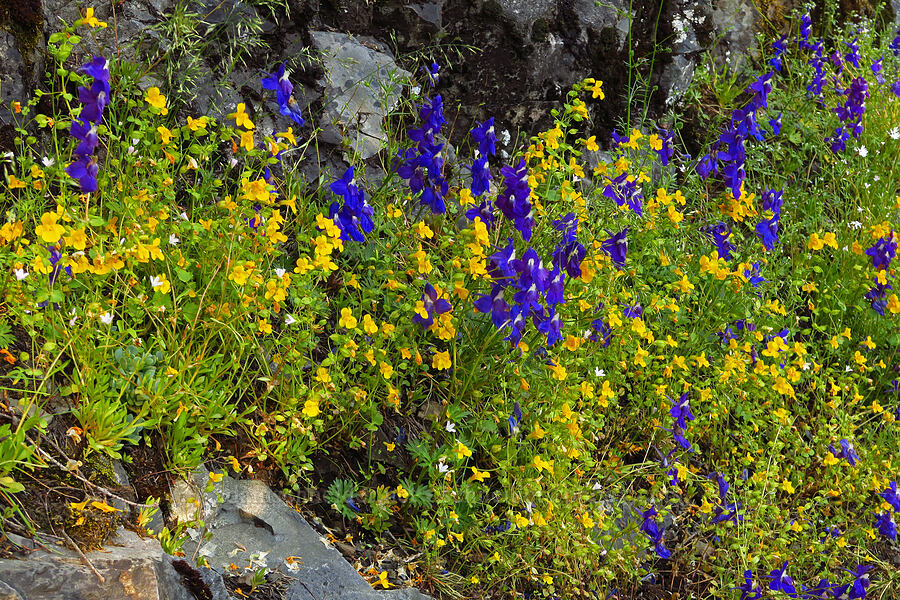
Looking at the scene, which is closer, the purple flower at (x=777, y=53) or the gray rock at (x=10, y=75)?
the gray rock at (x=10, y=75)

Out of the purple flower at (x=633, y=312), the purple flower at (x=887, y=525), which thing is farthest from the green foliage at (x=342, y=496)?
the purple flower at (x=887, y=525)

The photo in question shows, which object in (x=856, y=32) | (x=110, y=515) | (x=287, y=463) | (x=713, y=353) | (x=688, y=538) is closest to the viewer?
(x=110, y=515)

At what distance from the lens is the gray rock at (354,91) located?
3.44 meters

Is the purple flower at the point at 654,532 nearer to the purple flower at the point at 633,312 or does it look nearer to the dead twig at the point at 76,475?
the purple flower at the point at 633,312

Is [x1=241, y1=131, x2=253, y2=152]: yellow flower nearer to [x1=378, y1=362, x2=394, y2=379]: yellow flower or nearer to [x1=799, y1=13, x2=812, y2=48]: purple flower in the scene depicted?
[x1=378, y1=362, x2=394, y2=379]: yellow flower

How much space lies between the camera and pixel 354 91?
350 cm

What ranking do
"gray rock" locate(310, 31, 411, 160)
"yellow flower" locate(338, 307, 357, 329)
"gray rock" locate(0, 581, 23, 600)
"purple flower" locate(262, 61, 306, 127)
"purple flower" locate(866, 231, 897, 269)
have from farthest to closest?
"purple flower" locate(866, 231, 897, 269) < "gray rock" locate(310, 31, 411, 160) < "purple flower" locate(262, 61, 306, 127) < "yellow flower" locate(338, 307, 357, 329) < "gray rock" locate(0, 581, 23, 600)

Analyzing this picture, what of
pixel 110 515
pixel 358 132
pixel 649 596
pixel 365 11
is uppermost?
pixel 365 11

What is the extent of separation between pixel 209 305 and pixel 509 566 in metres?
1.30

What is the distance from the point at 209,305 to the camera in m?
2.35

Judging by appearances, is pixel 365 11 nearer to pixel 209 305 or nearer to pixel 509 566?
pixel 209 305

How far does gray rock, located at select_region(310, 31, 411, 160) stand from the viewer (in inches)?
135

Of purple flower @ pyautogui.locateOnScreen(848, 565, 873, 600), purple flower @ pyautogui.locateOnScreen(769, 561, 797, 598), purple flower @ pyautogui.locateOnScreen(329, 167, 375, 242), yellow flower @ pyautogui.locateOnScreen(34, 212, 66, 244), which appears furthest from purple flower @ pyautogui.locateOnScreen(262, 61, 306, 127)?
purple flower @ pyautogui.locateOnScreen(848, 565, 873, 600)

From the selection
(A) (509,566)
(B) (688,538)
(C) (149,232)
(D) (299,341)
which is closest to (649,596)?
(B) (688,538)
